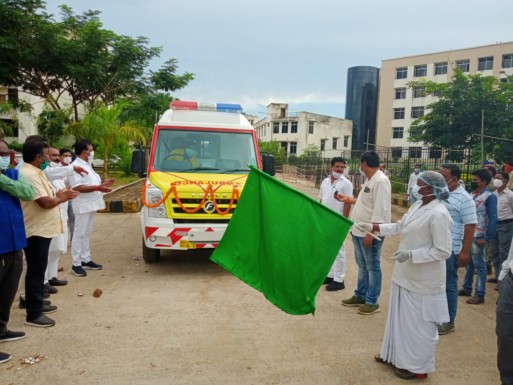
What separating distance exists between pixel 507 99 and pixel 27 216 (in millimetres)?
21252

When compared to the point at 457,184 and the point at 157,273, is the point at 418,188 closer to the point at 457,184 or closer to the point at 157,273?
the point at 457,184

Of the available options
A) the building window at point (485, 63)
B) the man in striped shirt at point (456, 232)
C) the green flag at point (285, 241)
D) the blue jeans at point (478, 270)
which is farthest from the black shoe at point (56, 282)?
the building window at point (485, 63)

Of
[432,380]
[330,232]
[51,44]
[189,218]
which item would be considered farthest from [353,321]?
[51,44]

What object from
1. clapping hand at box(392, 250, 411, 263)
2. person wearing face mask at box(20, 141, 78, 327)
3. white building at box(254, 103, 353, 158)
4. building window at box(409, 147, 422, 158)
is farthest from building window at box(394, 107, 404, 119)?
person wearing face mask at box(20, 141, 78, 327)

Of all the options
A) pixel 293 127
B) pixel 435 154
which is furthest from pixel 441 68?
pixel 435 154

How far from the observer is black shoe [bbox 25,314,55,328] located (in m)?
4.33

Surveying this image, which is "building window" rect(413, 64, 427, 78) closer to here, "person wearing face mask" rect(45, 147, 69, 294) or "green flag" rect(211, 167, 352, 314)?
"person wearing face mask" rect(45, 147, 69, 294)

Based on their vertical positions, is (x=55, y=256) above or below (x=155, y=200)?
below

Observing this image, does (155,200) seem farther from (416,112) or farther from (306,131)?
(306,131)

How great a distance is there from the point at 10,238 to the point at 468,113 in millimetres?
20529

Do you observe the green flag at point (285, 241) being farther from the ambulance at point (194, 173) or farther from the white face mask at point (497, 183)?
the white face mask at point (497, 183)

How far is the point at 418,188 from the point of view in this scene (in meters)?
3.60

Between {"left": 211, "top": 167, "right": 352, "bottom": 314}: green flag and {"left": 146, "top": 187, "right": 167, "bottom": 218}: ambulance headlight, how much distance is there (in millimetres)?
2712

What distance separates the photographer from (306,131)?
5478 centimetres
